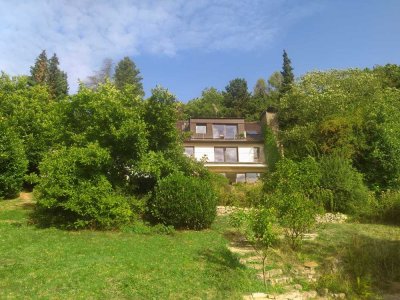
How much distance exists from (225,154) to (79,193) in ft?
86.2

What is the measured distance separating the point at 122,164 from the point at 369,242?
10284mm

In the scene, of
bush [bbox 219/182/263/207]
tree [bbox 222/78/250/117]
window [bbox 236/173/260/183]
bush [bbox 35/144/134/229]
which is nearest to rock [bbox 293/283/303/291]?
bush [bbox 35/144/134/229]

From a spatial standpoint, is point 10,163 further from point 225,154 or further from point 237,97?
point 237,97

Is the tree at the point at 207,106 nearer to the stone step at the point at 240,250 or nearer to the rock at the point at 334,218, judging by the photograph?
the rock at the point at 334,218

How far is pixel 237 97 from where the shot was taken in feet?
220

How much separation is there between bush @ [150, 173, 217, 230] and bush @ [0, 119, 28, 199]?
8626 millimetres

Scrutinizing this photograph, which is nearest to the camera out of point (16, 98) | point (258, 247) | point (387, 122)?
point (258, 247)

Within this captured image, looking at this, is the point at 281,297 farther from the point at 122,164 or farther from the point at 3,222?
the point at 3,222

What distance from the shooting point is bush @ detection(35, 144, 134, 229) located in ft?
47.8

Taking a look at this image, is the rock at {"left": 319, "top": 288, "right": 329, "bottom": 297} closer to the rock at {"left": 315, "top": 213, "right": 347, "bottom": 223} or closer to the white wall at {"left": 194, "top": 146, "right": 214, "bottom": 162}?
the rock at {"left": 315, "top": 213, "right": 347, "bottom": 223}

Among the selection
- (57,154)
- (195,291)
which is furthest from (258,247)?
(57,154)

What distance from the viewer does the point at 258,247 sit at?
12.3 meters

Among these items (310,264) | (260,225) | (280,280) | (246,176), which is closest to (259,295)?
(280,280)

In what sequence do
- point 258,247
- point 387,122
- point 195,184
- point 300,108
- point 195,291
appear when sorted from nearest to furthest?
point 195,291 → point 258,247 → point 195,184 → point 387,122 → point 300,108
